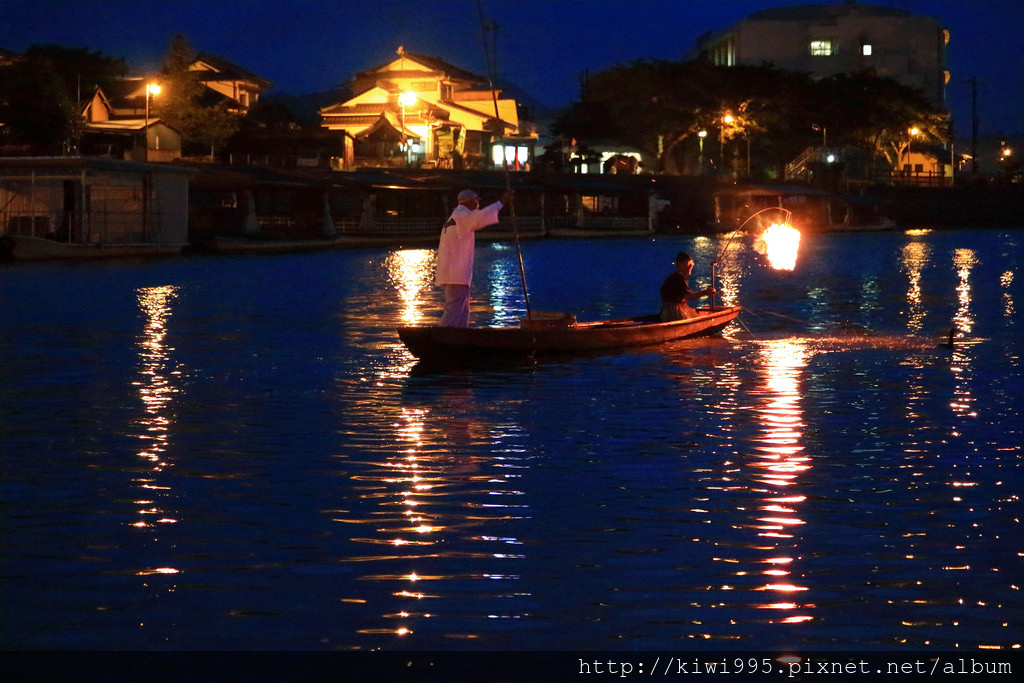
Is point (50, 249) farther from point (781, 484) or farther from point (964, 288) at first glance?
point (781, 484)

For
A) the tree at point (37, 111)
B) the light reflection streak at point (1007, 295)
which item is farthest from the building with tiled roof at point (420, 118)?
the light reflection streak at point (1007, 295)

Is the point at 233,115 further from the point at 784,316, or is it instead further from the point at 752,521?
the point at 752,521

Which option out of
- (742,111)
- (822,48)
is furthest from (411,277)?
(822,48)

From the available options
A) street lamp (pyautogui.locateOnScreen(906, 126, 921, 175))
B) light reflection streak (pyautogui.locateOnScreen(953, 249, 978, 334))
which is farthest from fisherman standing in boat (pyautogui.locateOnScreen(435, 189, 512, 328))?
street lamp (pyautogui.locateOnScreen(906, 126, 921, 175))

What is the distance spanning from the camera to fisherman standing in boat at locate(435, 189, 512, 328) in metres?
15.0

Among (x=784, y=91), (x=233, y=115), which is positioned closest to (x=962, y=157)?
(x=784, y=91)

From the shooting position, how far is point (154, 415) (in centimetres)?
1226

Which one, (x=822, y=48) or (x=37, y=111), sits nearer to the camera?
(x=37, y=111)

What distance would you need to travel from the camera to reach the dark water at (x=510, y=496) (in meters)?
5.89

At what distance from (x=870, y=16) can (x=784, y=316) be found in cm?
8181

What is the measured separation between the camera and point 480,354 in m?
15.6

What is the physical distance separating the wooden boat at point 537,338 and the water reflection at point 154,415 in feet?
9.18

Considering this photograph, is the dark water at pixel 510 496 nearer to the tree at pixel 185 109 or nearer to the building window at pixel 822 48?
the tree at pixel 185 109

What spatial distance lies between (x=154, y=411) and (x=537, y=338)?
492cm
